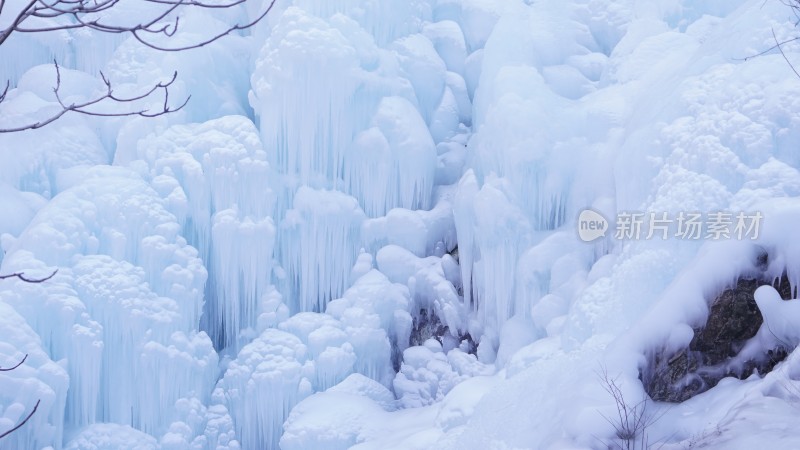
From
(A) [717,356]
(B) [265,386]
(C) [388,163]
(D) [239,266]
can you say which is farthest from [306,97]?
(A) [717,356]

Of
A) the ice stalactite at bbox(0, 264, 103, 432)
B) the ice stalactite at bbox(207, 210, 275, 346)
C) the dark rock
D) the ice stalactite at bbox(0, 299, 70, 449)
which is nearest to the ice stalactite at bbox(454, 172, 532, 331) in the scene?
the dark rock

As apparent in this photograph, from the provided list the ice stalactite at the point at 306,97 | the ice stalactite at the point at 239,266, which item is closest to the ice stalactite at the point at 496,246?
the ice stalactite at the point at 306,97

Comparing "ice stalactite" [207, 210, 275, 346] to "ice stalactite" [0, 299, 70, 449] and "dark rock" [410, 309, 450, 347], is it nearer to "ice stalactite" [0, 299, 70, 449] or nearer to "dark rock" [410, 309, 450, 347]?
"dark rock" [410, 309, 450, 347]

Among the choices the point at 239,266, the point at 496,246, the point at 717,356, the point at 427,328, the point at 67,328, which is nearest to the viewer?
the point at 717,356

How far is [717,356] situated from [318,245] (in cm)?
464

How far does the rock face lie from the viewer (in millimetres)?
4320

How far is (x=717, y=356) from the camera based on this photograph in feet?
14.5

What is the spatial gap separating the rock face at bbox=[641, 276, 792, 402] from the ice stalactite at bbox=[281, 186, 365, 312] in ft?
14.3

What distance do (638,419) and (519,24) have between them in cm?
557

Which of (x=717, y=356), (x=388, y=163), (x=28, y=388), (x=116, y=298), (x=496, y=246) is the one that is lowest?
(x=28, y=388)

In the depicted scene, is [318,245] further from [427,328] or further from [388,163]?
[427,328]

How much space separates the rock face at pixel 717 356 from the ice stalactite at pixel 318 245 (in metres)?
4.36

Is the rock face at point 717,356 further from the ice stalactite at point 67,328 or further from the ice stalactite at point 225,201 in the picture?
the ice stalactite at point 67,328

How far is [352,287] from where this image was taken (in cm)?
811
